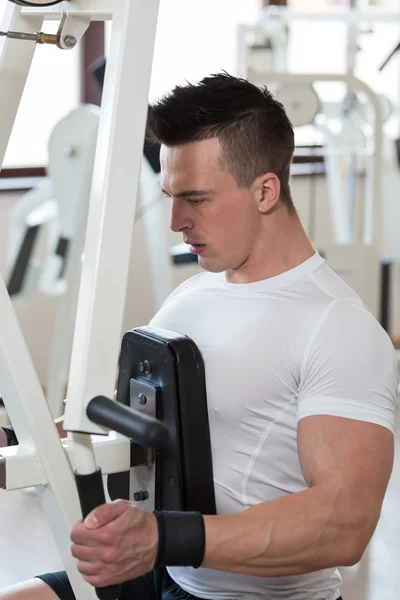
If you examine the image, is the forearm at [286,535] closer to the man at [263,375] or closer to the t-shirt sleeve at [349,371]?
the man at [263,375]

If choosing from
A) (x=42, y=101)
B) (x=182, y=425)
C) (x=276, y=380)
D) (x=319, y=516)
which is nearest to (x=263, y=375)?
(x=276, y=380)

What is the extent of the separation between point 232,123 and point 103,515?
61 cm

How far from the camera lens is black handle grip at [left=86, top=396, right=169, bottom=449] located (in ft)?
2.94

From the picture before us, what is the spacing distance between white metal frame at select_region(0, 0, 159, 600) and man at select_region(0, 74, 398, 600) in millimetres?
152

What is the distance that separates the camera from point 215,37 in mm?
4609

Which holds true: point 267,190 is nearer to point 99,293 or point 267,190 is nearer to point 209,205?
point 209,205

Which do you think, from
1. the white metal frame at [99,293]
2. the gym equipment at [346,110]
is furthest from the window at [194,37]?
the white metal frame at [99,293]

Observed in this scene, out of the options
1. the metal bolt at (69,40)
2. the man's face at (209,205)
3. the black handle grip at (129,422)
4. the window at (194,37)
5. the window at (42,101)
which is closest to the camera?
the black handle grip at (129,422)

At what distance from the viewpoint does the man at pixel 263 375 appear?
1.08 m

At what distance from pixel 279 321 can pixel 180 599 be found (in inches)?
16.9

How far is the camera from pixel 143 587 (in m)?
1.36

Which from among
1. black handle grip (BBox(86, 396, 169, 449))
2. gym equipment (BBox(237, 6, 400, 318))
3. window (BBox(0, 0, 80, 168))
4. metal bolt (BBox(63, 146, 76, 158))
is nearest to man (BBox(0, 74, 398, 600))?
black handle grip (BBox(86, 396, 169, 449))

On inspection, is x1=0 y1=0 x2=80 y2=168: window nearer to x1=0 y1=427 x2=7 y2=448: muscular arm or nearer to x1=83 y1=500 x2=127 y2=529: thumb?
x1=0 y1=427 x2=7 y2=448: muscular arm

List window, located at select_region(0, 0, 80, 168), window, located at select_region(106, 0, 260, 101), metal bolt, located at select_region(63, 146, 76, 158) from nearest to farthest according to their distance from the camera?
metal bolt, located at select_region(63, 146, 76, 158), window, located at select_region(0, 0, 80, 168), window, located at select_region(106, 0, 260, 101)
